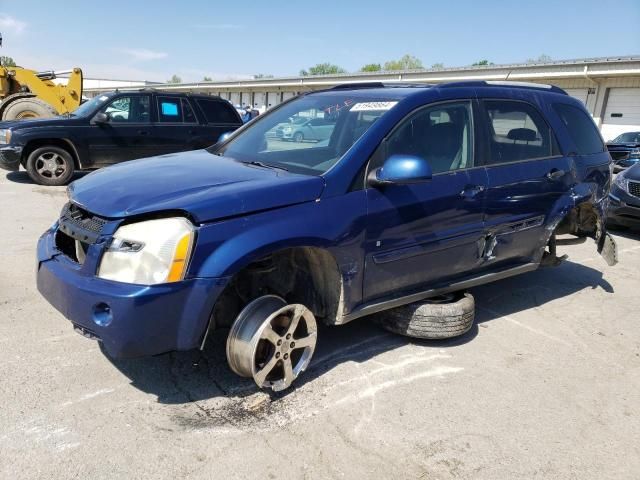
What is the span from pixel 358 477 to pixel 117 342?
1354 millimetres

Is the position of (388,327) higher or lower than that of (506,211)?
lower

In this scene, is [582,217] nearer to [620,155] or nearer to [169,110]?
[169,110]

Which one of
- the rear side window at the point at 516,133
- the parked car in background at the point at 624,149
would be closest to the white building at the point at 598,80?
the parked car in background at the point at 624,149

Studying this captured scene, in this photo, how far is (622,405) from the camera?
326cm

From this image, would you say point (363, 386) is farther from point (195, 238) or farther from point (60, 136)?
point (60, 136)

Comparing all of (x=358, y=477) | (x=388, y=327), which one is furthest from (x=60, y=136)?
(x=358, y=477)

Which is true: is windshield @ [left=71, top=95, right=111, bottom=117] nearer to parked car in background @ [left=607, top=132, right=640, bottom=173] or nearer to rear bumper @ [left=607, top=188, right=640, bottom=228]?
rear bumper @ [left=607, top=188, right=640, bottom=228]

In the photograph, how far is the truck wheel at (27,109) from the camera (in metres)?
13.1

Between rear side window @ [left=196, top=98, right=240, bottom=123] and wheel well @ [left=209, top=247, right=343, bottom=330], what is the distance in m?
7.66

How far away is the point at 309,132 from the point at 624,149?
557 inches

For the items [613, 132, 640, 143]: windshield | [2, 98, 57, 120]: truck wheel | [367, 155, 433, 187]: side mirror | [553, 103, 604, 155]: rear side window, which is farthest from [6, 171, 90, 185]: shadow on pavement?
[613, 132, 640, 143]: windshield

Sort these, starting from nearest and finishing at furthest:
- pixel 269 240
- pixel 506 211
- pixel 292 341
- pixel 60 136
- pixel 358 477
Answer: pixel 358 477 < pixel 269 240 < pixel 292 341 < pixel 506 211 < pixel 60 136

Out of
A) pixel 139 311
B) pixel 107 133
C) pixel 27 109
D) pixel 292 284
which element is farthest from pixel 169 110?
pixel 139 311

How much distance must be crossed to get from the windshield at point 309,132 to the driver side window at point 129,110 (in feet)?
20.3
